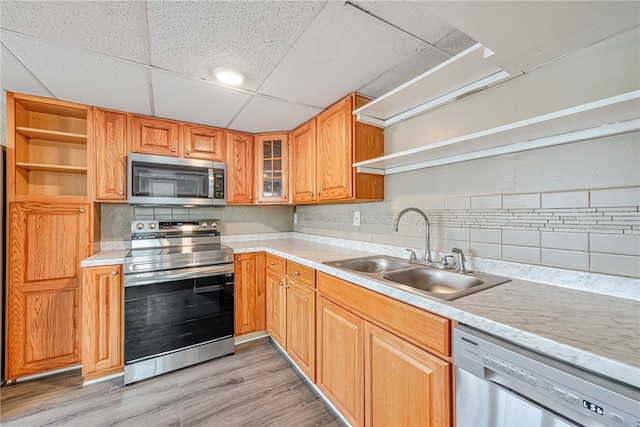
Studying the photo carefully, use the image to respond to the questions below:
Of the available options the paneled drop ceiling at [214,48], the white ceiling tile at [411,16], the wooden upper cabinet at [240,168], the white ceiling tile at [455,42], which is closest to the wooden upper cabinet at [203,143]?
the wooden upper cabinet at [240,168]

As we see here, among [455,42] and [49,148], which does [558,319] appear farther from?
[49,148]

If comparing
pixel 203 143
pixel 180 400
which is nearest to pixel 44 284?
pixel 180 400

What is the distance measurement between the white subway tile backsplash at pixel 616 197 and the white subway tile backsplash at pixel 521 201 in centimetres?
19

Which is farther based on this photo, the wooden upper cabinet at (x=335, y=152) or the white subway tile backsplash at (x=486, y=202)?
the wooden upper cabinet at (x=335, y=152)

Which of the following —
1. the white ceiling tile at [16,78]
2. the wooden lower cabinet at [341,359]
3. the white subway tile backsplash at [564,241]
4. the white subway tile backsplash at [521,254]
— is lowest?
the wooden lower cabinet at [341,359]

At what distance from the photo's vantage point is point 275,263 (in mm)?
2293

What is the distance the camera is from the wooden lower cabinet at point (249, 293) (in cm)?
239

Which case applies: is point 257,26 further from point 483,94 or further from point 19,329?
point 19,329

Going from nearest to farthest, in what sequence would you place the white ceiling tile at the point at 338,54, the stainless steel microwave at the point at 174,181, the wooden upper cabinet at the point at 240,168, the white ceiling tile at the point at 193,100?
the white ceiling tile at the point at 338,54
the white ceiling tile at the point at 193,100
the stainless steel microwave at the point at 174,181
the wooden upper cabinet at the point at 240,168

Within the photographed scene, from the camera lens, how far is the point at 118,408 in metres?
1.66

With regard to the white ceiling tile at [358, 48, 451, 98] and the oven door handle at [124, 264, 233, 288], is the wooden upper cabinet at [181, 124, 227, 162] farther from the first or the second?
the white ceiling tile at [358, 48, 451, 98]

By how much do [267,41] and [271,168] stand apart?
1.57 metres

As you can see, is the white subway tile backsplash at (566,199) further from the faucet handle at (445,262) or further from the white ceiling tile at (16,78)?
the white ceiling tile at (16,78)

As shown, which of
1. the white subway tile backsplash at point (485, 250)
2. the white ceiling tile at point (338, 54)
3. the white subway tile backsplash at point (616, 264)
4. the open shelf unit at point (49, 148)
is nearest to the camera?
the white subway tile backsplash at point (616, 264)
